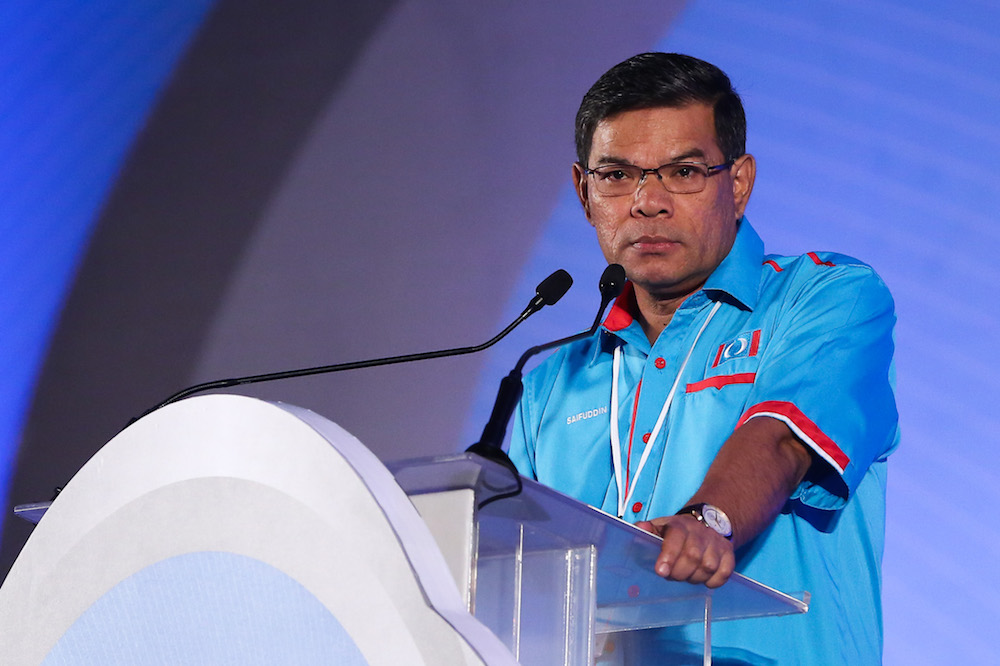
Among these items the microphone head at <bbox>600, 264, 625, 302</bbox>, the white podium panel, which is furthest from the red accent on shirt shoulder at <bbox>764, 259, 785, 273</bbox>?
the white podium panel

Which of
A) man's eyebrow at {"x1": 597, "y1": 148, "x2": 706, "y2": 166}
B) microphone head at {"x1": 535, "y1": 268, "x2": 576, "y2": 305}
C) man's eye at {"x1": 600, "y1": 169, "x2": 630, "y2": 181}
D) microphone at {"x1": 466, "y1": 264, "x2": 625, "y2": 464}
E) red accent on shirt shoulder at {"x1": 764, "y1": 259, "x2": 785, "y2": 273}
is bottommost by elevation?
microphone at {"x1": 466, "y1": 264, "x2": 625, "y2": 464}

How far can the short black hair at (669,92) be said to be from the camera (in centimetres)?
200

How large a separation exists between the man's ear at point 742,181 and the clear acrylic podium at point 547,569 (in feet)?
3.48

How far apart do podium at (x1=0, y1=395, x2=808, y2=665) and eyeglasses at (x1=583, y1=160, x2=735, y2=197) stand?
1.08 m

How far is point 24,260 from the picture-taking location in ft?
11.0

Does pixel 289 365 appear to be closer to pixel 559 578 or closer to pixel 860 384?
pixel 860 384

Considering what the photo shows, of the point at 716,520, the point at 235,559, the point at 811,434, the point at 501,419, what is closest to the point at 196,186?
the point at 811,434

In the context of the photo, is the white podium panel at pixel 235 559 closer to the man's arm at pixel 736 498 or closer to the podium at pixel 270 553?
the podium at pixel 270 553

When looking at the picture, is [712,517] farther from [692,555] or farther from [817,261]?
[817,261]

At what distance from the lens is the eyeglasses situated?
1.98 meters

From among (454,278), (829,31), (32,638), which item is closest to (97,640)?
(32,638)

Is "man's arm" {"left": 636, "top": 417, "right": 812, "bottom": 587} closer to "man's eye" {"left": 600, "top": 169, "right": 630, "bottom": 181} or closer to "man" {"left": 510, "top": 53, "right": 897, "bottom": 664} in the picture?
"man" {"left": 510, "top": 53, "right": 897, "bottom": 664}

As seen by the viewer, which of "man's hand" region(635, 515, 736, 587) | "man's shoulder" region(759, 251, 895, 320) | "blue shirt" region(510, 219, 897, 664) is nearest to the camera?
"man's hand" region(635, 515, 736, 587)

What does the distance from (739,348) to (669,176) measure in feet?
1.14
